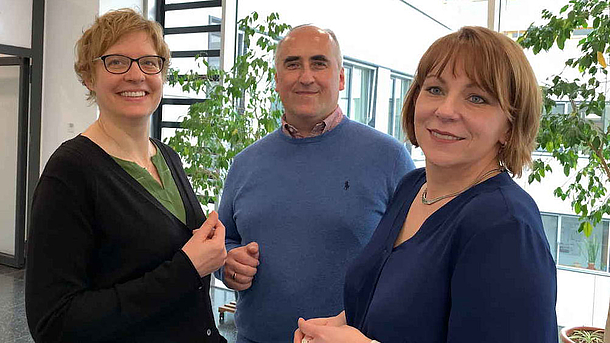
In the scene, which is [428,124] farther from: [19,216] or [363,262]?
[19,216]

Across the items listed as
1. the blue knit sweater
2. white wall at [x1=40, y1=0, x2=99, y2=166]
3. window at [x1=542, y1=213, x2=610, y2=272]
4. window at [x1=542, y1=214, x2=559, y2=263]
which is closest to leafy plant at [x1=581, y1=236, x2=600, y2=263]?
window at [x1=542, y1=213, x2=610, y2=272]

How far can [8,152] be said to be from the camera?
610cm

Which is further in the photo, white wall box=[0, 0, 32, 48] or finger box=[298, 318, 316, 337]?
white wall box=[0, 0, 32, 48]

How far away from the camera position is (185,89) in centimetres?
453

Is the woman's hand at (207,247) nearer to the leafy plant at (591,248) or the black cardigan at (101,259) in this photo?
the black cardigan at (101,259)

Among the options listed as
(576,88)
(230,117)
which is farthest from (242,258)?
(230,117)

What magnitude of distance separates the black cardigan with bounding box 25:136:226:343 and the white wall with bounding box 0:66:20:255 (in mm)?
5345

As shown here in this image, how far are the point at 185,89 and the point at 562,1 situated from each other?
9.66 ft

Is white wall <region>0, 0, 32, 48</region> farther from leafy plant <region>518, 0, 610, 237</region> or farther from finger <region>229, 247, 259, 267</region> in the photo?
leafy plant <region>518, 0, 610, 237</region>

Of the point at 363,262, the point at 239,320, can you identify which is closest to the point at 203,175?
the point at 239,320

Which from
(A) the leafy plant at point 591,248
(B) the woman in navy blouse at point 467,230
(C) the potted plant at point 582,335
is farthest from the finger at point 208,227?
(A) the leafy plant at point 591,248

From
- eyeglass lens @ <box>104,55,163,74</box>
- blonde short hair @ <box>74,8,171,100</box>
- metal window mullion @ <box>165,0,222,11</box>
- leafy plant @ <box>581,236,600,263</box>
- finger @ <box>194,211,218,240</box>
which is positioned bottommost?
leafy plant @ <box>581,236,600,263</box>

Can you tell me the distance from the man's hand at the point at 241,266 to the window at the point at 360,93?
129 inches

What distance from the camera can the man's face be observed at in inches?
75.2
